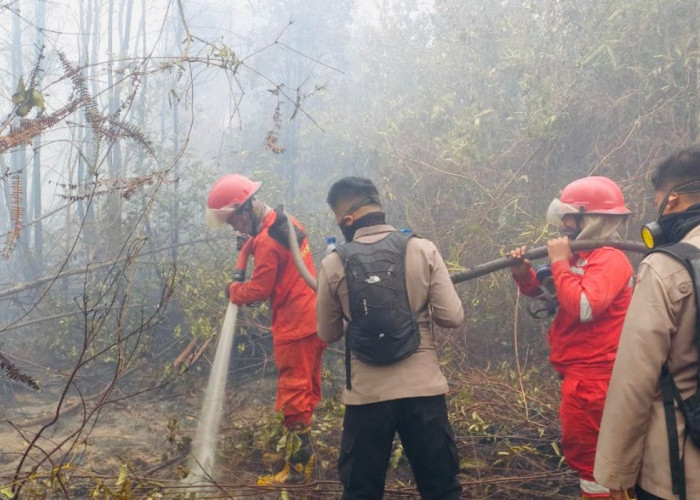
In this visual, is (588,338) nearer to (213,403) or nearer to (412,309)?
(412,309)

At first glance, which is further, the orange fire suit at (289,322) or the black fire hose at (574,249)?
the orange fire suit at (289,322)

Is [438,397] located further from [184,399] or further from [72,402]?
[72,402]

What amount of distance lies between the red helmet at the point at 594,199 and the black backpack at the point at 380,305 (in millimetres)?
1273

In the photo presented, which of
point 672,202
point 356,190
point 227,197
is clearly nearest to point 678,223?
point 672,202

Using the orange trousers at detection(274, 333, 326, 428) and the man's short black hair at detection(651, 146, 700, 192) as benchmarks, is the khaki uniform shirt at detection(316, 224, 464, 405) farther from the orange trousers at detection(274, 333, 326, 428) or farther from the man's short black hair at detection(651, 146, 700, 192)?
the orange trousers at detection(274, 333, 326, 428)

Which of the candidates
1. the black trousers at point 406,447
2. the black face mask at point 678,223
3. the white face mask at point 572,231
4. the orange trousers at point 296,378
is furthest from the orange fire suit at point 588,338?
the orange trousers at point 296,378

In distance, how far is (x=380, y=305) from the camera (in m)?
2.57

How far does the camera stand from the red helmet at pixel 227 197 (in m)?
4.38

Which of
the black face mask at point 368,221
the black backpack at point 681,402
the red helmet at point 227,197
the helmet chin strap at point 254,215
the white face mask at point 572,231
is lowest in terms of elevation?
the black backpack at point 681,402

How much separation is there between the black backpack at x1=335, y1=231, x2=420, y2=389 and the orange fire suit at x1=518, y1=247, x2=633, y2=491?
34.7 inches

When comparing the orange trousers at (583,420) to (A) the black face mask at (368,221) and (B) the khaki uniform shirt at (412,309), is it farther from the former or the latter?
(A) the black face mask at (368,221)

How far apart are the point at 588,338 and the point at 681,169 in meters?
1.25

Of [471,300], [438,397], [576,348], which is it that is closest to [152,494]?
[438,397]

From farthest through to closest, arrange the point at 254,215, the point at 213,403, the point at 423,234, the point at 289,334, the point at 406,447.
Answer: the point at 423,234 < the point at 213,403 < the point at 254,215 < the point at 289,334 < the point at 406,447
